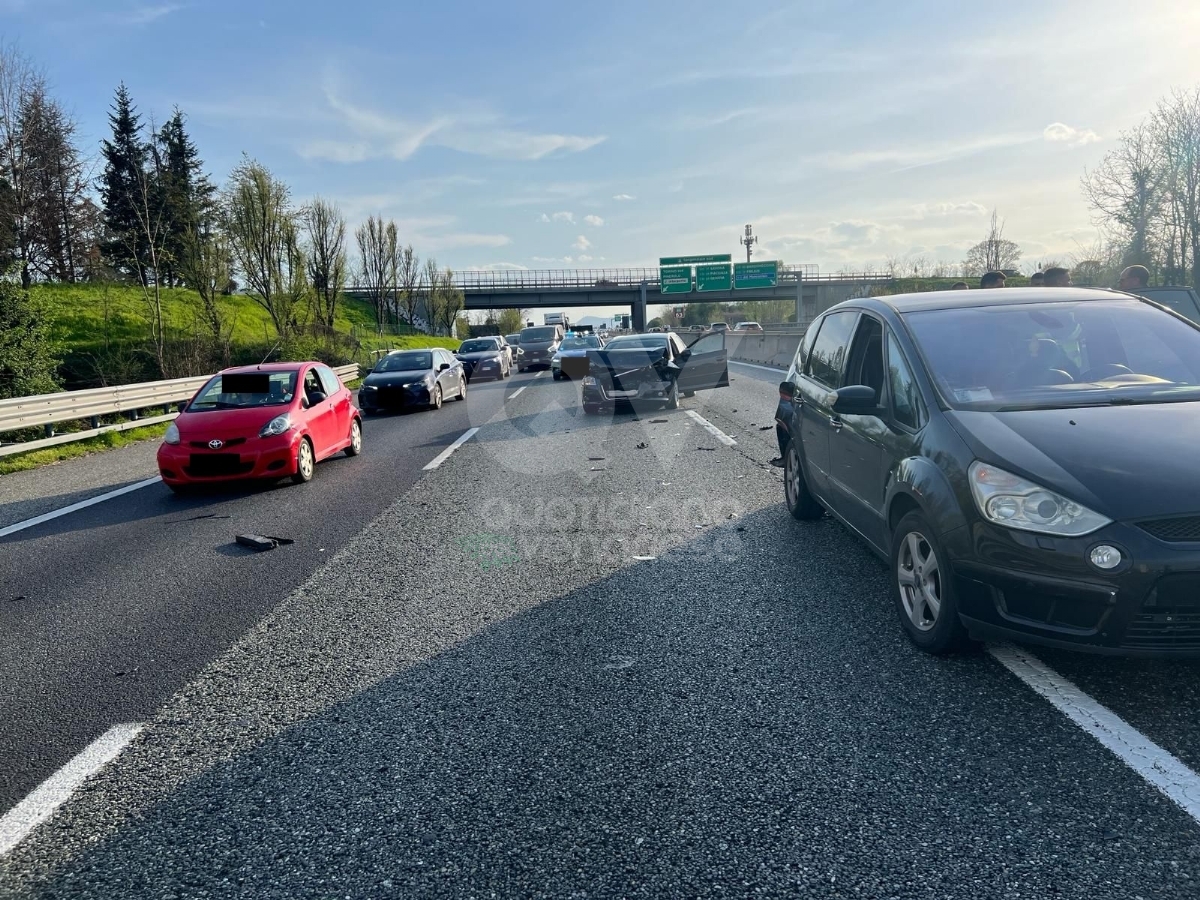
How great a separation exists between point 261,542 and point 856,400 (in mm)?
5133

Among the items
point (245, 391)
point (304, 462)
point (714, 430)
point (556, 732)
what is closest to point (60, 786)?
point (556, 732)

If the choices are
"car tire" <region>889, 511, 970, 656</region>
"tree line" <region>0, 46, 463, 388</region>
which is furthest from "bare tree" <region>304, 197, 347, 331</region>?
"car tire" <region>889, 511, 970, 656</region>

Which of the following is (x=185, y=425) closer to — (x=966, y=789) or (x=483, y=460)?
(x=483, y=460)

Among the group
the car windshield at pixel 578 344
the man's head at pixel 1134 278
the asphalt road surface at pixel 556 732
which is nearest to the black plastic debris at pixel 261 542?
the asphalt road surface at pixel 556 732

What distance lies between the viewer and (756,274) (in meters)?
58.8

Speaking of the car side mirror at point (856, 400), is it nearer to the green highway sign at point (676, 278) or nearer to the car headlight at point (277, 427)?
the car headlight at point (277, 427)

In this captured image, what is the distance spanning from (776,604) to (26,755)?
385 cm

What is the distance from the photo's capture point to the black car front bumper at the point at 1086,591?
11.0 ft

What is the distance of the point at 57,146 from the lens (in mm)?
37469

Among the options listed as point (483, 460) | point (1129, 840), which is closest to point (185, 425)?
point (483, 460)

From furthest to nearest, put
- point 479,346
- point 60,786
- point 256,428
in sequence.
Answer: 1. point 479,346
2. point 256,428
3. point 60,786

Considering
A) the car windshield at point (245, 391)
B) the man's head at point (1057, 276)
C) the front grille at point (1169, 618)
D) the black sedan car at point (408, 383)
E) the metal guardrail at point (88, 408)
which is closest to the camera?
the front grille at point (1169, 618)

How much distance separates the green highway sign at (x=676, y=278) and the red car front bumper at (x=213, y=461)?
168 feet

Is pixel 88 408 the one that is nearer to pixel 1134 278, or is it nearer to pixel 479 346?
pixel 1134 278
